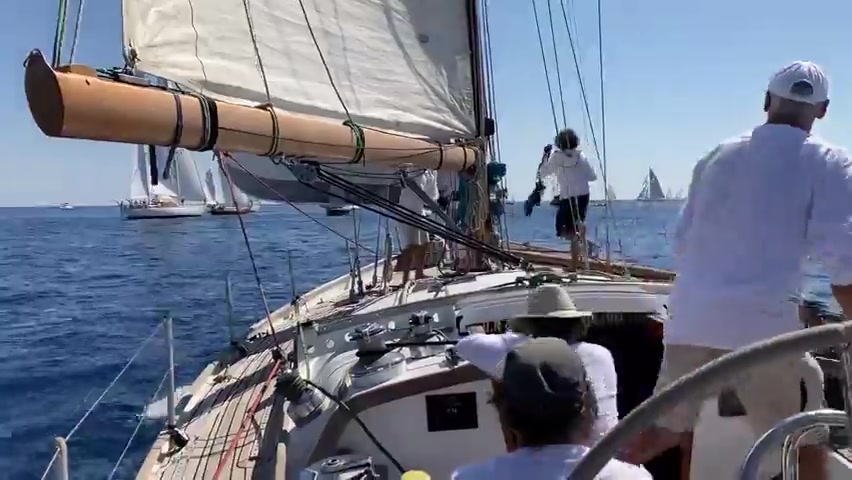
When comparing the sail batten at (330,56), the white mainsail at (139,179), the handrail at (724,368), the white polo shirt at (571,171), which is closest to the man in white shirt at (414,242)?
the white polo shirt at (571,171)

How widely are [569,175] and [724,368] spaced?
6.35 meters

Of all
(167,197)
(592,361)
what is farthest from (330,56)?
(167,197)

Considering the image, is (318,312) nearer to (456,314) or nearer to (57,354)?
(456,314)

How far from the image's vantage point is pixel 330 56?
4.38m

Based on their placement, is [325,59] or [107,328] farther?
[107,328]

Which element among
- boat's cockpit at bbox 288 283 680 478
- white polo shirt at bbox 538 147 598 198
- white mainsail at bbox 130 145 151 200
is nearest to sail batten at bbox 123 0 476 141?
boat's cockpit at bbox 288 283 680 478

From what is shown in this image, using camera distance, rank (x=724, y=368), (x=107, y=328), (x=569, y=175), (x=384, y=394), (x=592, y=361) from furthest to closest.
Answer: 1. (x=107, y=328)
2. (x=569, y=175)
3. (x=384, y=394)
4. (x=592, y=361)
5. (x=724, y=368)

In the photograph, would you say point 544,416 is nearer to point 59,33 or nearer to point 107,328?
point 59,33

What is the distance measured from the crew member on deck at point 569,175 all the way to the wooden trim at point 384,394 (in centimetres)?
417

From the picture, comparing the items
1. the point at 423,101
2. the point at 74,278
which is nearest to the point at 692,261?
the point at 423,101

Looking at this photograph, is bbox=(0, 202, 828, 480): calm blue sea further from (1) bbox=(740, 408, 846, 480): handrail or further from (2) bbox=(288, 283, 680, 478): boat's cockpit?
(1) bbox=(740, 408, 846, 480): handrail

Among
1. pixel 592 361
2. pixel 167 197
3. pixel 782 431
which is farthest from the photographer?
pixel 167 197

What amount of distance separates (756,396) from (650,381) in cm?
232

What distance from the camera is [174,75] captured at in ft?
11.1
